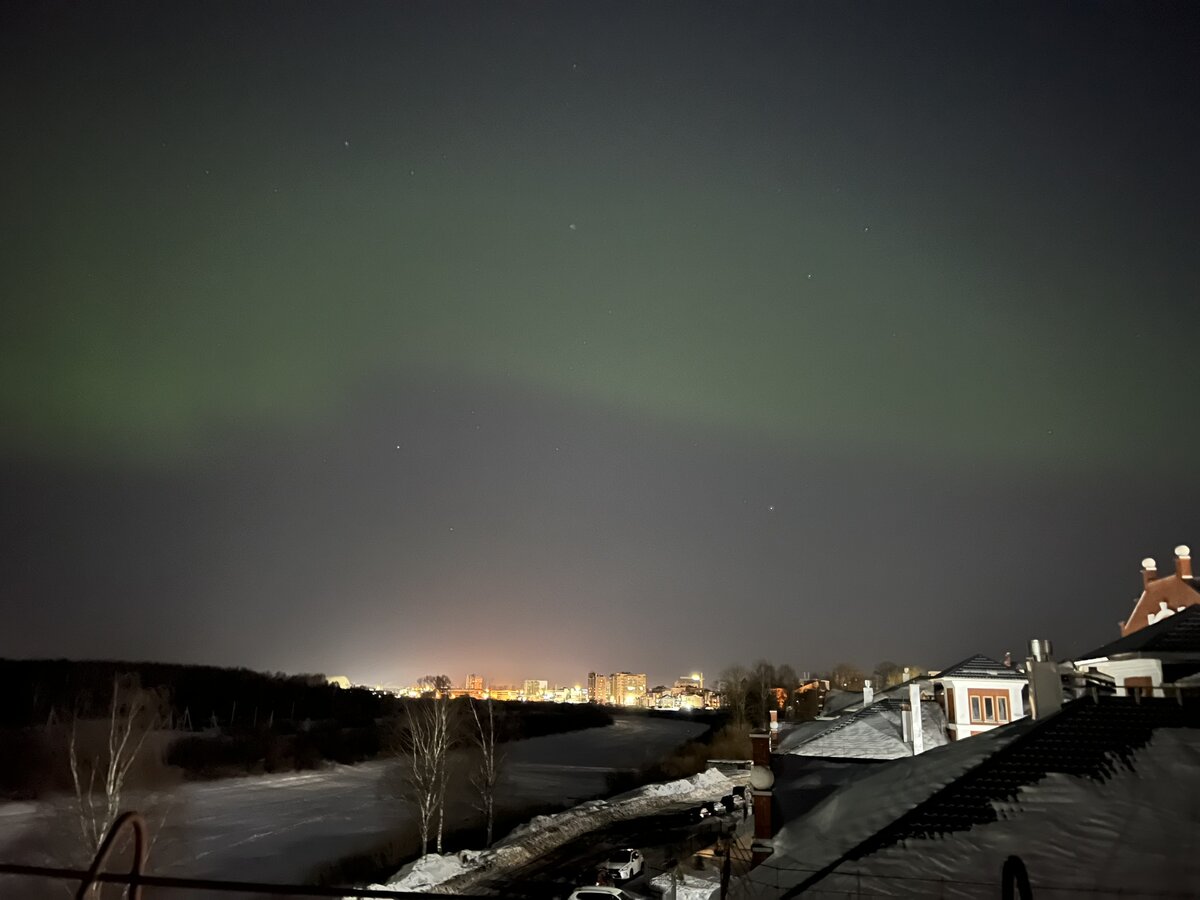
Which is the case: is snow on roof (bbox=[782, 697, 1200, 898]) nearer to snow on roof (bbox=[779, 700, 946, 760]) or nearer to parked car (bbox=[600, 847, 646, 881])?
snow on roof (bbox=[779, 700, 946, 760])

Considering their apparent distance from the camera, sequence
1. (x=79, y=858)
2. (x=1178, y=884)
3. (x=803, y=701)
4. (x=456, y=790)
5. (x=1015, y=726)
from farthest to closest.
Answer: (x=803, y=701), (x=456, y=790), (x=79, y=858), (x=1015, y=726), (x=1178, y=884)

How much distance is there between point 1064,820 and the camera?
50.5 ft

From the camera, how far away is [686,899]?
95.2ft

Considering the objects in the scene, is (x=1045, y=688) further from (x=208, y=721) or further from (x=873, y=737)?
(x=208, y=721)

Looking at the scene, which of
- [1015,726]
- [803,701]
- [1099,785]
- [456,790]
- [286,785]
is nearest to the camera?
[1099,785]

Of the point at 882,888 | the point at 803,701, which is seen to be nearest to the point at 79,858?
the point at 882,888

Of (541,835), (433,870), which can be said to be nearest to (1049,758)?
(433,870)

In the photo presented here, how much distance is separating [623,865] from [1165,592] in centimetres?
3370

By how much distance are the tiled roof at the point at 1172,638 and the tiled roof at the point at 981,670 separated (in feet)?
15.5

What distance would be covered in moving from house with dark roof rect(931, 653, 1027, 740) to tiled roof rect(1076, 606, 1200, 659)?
4.69m

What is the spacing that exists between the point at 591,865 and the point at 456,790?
24.6 metres

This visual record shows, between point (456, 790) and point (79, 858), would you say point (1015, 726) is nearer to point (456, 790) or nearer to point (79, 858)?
point (79, 858)

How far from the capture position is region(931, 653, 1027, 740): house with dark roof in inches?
1348

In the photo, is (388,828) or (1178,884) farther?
(388,828)
